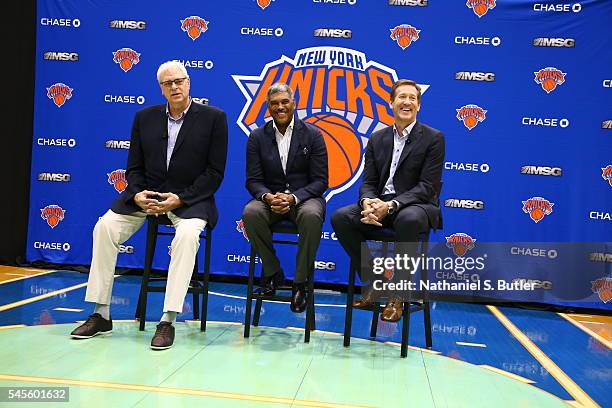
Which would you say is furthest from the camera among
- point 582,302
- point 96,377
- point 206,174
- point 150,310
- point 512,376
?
point 582,302

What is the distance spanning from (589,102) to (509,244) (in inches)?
57.2

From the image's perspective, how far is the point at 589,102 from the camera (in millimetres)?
5281

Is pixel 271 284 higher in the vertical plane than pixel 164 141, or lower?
lower

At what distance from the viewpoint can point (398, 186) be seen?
147 inches

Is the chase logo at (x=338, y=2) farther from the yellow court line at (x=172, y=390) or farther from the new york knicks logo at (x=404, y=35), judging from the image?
the yellow court line at (x=172, y=390)

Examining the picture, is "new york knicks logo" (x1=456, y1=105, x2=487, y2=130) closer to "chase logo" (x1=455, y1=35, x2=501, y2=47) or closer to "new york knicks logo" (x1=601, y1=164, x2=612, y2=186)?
"chase logo" (x1=455, y1=35, x2=501, y2=47)

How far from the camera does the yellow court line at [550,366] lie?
2883 millimetres

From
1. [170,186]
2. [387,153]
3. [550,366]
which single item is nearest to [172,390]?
[170,186]

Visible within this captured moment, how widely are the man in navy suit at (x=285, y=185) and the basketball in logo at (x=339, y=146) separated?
1.59 metres

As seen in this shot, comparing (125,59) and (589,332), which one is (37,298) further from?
(589,332)

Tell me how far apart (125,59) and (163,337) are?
3441 mm

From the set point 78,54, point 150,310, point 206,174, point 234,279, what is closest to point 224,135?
point 206,174

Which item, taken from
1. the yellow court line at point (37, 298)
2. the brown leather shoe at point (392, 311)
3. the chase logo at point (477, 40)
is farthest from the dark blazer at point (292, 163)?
the chase logo at point (477, 40)

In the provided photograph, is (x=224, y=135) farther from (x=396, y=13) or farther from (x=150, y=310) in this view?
(x=396, y=13)
